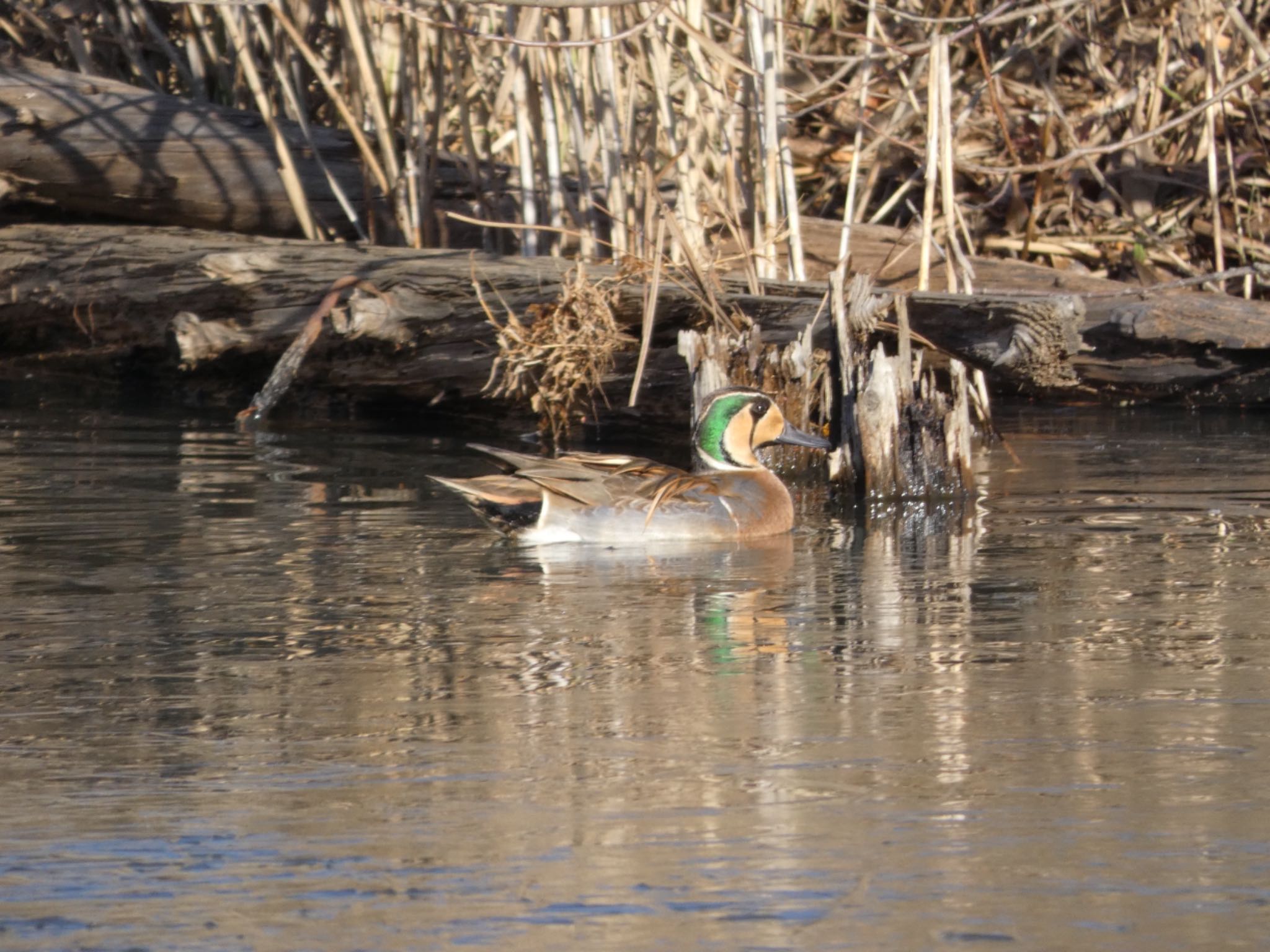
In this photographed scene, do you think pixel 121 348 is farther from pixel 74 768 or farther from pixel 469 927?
pixel 469 927

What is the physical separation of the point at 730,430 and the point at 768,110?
2.06m

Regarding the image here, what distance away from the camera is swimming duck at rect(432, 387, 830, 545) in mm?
6398

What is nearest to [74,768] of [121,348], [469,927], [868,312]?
[469,927]

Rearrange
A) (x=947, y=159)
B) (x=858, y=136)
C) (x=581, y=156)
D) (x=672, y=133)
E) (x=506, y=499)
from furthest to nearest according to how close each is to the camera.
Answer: (x=858, y=136), (x=581, y=156), (x=672, y=133), (x=947, y=159), (x=506, y=499)

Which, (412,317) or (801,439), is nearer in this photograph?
(801,439)

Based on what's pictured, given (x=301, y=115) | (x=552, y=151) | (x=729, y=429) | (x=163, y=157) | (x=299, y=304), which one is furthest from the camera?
(x=163, y=157)

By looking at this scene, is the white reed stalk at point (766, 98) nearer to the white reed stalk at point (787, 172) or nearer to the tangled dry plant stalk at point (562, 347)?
the white reed stalk at point (787, 172)

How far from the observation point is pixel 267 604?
5.30 m

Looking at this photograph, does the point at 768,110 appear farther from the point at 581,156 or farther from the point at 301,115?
the point at 301,115

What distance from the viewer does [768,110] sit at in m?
8.40

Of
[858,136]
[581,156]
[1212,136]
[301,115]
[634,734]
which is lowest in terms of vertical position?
[634,734]

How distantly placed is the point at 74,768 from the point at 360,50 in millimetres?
6481

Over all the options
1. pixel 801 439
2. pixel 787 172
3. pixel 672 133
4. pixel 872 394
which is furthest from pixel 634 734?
pixel 672 133

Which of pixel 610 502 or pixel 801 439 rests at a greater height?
pixel 801 439
